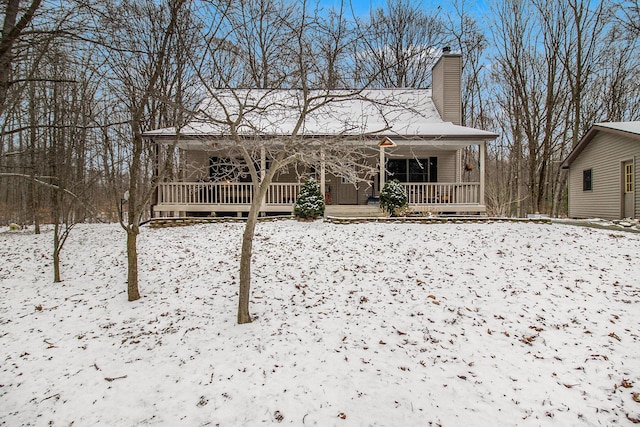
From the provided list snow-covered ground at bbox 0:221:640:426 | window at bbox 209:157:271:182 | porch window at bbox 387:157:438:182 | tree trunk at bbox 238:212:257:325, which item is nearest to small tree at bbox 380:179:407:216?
snow-covered ground at bbox 0:221:640:426

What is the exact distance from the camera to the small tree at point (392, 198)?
10.8 m

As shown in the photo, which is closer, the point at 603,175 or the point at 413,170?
the point at 603,175

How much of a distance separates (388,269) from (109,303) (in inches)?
196

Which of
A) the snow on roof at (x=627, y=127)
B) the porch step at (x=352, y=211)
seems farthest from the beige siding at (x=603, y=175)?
the porch step at (x=352, y=211)

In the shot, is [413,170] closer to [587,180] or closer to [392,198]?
[392,198]

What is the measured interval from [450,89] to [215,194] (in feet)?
32.8

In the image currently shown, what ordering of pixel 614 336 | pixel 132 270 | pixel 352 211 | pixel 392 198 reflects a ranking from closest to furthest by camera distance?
pixel 614 336 < pixel 132 270 < pixel 392 198 < pixel 352 211

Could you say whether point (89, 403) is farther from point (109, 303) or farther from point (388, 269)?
point (388, 269)

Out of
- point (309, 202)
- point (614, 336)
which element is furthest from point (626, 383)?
point (309, 202)

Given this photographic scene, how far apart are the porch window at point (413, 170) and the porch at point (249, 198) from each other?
1407 millimetres

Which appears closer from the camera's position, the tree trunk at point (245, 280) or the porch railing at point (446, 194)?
the tree trunk at point (245, 280)

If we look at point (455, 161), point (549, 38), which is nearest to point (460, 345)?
point (455, 161)

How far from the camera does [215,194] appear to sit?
11.9 m

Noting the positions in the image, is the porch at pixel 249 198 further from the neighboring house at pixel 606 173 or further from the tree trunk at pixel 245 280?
the tree trunk at pixel 245 280
